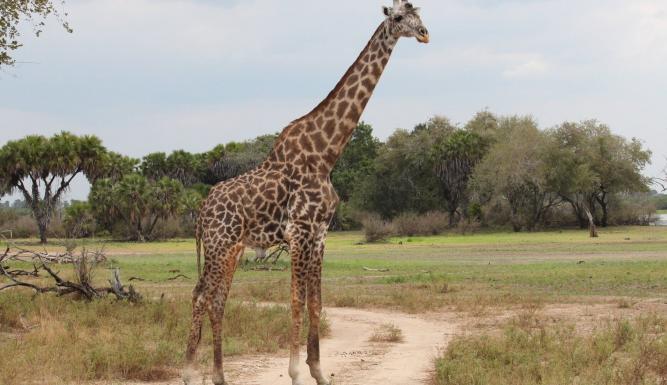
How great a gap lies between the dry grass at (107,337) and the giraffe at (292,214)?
1879 mm

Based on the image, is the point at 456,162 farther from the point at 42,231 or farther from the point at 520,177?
the point at 42,231

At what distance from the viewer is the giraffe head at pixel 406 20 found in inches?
376

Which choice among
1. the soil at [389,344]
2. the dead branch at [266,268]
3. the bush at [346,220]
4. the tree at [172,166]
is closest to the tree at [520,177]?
the bush at [346,220]

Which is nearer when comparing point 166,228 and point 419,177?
point 166,228

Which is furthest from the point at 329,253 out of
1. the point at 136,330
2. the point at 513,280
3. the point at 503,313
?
the point at 136,330

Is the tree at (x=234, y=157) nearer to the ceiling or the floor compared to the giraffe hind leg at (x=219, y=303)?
nearer to the ceiling

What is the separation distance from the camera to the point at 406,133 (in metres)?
78.9

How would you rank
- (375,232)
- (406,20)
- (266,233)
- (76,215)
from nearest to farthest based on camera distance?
1. (266,233)
2. (406,20)
3. (375,232)
4. (76,215)

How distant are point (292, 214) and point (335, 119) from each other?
1.33 metres

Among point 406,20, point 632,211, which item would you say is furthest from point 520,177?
point 406,20

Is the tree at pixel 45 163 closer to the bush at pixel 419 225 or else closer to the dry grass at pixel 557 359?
the bush at pixel 419 225

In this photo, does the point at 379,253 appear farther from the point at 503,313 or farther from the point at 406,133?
the point at 406,133

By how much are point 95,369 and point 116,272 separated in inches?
233

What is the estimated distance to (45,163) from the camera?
203 ft
